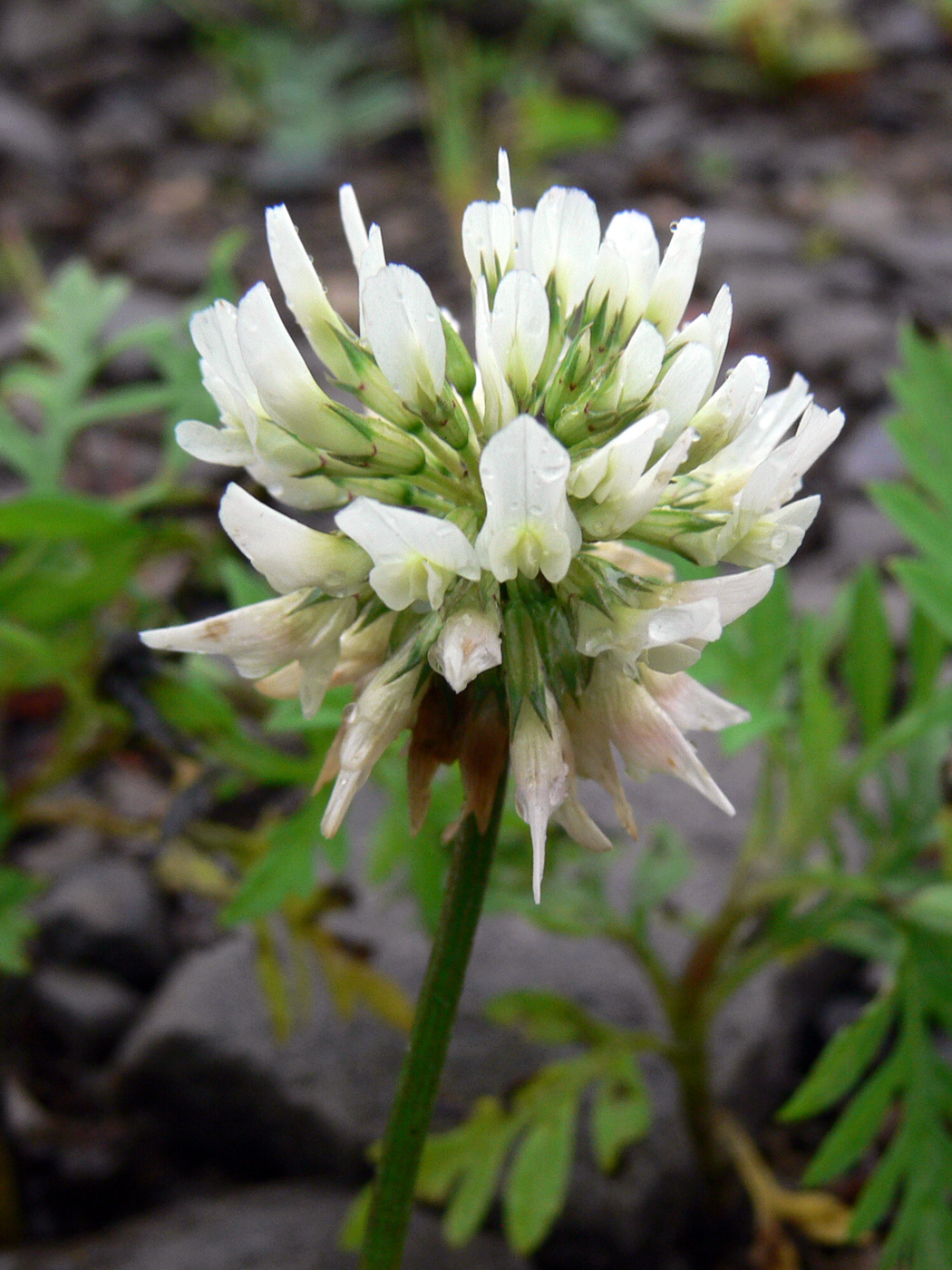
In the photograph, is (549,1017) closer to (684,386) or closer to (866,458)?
(684,386)

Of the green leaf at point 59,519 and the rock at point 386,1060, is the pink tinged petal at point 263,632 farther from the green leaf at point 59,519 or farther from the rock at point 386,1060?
the rock at point 386,1060

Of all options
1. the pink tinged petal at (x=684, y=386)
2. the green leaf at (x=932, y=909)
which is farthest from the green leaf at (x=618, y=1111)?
the pink tinged petal at (x=684, y=386)

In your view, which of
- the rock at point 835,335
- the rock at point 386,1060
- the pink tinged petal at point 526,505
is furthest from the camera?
the rock at point 835,335

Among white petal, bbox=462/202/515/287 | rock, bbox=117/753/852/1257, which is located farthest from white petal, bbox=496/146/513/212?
rock, bbox=117/753/852/1257

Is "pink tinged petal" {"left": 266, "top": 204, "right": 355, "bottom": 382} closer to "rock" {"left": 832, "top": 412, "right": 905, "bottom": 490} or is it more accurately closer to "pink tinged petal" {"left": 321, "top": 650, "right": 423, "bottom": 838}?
"pink tinged petal" {"left": 321, "top": 650, "right": 423, "bottom": 838}

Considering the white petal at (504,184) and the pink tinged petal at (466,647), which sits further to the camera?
the white petal at (504,184)

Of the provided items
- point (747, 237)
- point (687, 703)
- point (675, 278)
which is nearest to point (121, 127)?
point (747, 237)

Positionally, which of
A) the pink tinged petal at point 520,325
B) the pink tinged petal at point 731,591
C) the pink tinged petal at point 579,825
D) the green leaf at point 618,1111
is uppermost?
the pink tinged petal at point 520,325
